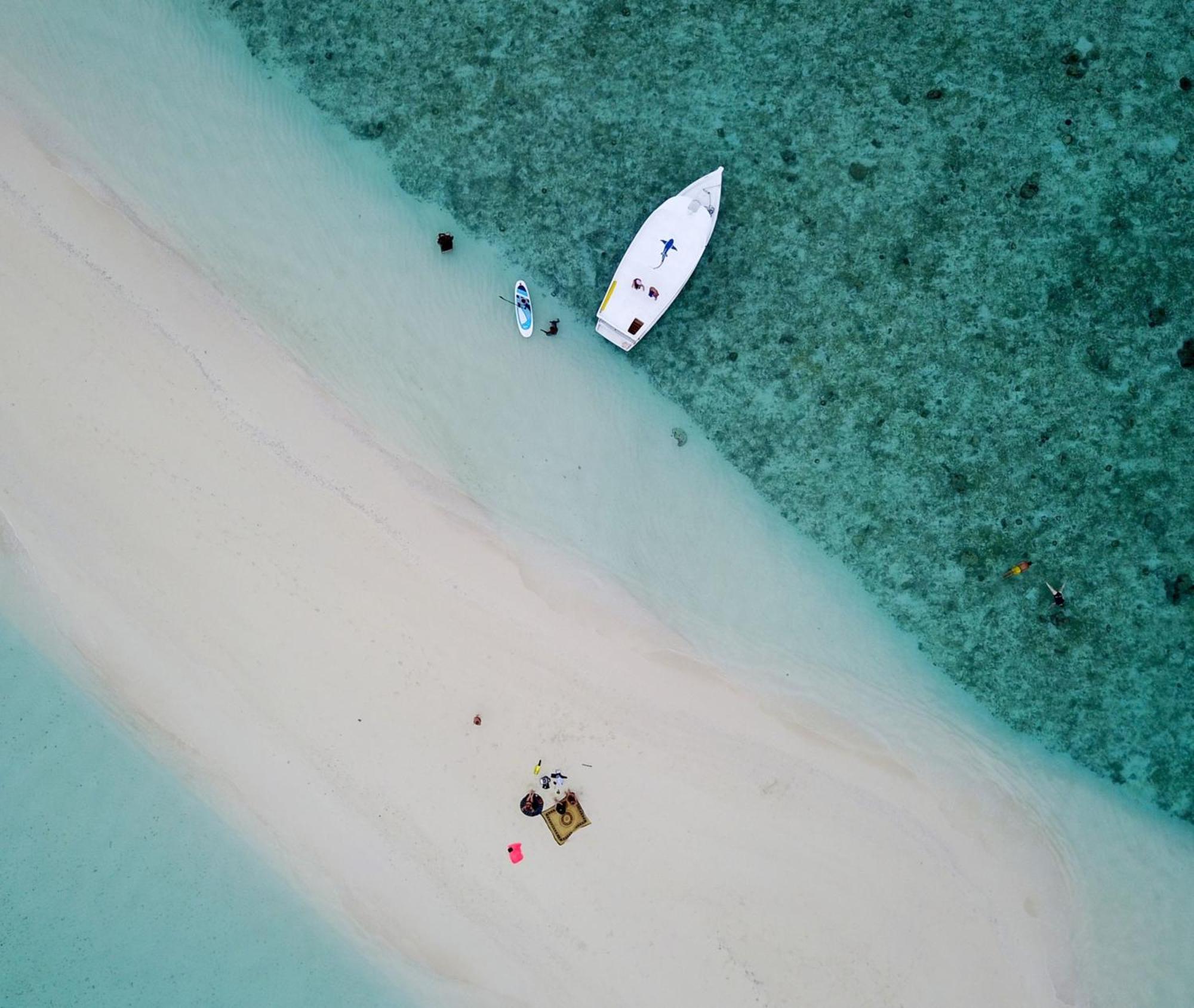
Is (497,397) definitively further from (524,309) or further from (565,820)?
(565,820)

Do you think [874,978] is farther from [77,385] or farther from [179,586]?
[77,385]

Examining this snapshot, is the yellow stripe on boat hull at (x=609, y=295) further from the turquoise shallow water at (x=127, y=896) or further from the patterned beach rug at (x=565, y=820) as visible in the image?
the turquoise shallow water at (x=127, y=896)

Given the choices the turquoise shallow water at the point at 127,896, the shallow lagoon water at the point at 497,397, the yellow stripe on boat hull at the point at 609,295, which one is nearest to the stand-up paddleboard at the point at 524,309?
the shallow lagoon water at the point at 497,397

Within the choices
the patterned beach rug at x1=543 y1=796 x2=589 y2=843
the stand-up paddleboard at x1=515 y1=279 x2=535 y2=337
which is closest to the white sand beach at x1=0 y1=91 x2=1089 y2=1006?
the patterned beach rug at x1=543 y1=796 x2=589 y2=843

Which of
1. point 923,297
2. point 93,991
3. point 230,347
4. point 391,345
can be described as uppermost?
point 923,297

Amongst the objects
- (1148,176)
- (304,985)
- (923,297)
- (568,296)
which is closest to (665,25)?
(568,296)

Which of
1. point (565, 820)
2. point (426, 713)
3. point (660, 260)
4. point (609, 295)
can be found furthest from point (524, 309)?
point (565, 820)
